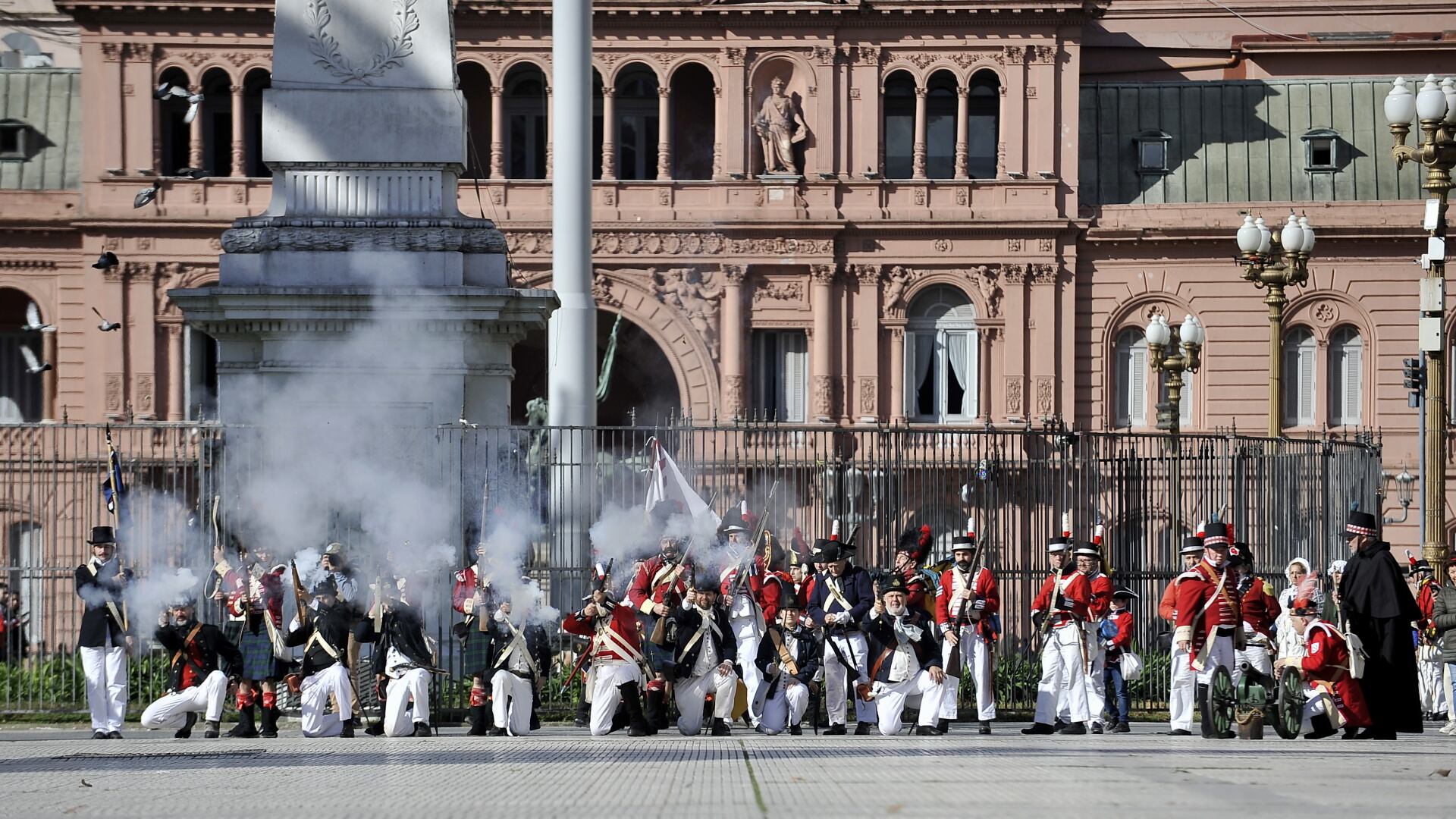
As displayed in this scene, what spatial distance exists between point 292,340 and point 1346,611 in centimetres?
861

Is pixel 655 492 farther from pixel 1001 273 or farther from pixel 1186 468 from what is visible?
pixel 1001 273

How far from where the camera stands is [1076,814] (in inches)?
469

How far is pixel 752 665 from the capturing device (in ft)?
69.1

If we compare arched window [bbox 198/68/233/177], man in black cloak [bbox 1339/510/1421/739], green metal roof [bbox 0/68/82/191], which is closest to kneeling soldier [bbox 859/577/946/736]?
man in black cloak [bbox 1339/510/1421/739]

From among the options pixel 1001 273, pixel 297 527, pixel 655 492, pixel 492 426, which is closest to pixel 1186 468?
pixel 655 492

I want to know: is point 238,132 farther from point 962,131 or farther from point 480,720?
point 480,720

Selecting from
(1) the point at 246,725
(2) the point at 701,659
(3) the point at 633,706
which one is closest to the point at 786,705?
(2) the point at 701,659

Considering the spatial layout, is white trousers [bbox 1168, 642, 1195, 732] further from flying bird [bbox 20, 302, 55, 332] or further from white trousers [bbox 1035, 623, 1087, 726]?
flying bird [bbox 20, 302, 55, 332]

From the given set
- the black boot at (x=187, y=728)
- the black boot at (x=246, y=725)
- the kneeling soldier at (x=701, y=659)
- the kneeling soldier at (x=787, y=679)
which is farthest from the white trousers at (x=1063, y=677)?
the black boot at (x=187, y=728)

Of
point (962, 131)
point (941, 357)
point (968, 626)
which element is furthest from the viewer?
point (941, 357)

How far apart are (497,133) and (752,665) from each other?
30.8 meters

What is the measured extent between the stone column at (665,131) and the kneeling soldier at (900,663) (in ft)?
99.9

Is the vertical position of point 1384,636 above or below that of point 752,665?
above

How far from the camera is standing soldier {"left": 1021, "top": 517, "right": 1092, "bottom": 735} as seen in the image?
20.9m
